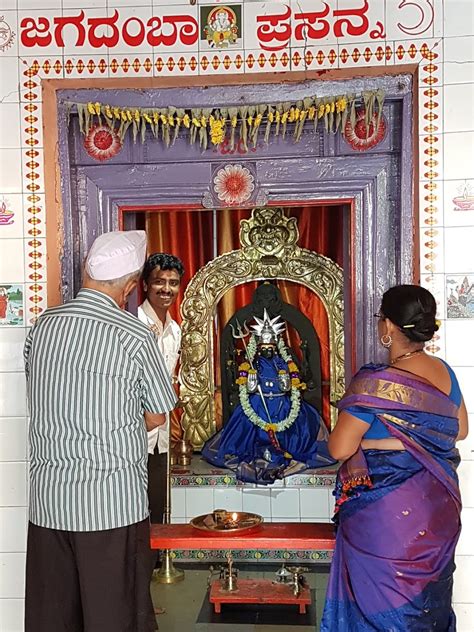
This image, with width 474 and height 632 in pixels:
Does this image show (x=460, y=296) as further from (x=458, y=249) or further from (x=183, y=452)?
(x=183, y=452)

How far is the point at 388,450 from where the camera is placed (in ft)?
8.57

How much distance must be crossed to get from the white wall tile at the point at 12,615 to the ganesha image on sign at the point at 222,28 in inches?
103

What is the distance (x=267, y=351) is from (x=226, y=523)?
2104 millimetres

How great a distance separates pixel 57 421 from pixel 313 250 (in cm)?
276

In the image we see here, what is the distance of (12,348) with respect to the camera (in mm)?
Result: 3365

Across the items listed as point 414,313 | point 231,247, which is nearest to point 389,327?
point 414,313

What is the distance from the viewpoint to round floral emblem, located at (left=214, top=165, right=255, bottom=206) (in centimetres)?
334

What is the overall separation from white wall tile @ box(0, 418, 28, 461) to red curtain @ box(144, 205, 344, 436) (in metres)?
1.86

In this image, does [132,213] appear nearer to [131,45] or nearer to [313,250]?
[131,45]

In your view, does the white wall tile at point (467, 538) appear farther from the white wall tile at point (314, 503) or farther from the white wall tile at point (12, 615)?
the white wall tile at point (12, 615)

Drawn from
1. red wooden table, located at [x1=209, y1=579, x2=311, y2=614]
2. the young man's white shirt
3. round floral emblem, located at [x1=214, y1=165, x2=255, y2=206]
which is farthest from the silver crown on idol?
round floral emblem, located at [x1=214, y1=165, x2=255, y2=206]

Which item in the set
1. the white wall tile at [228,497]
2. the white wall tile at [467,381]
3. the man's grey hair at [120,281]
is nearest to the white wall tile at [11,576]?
the man's grey hair at [120,281]

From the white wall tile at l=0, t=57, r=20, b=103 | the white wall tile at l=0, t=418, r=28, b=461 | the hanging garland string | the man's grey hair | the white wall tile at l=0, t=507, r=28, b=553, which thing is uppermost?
the white wall tile at l=0, t=57, r=20, b=103

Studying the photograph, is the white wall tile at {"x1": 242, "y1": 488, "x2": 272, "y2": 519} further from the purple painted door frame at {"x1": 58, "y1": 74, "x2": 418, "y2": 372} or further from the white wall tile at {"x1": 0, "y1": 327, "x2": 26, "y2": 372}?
the white wall tile at {"x1": 0, "y1": 327, "x2": 26, "y2": 372}
